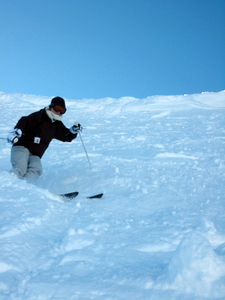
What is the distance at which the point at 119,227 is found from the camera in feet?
7.31

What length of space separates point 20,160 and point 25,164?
0.35 feet

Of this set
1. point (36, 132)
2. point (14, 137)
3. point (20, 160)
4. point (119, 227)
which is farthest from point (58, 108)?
point (119, 227)

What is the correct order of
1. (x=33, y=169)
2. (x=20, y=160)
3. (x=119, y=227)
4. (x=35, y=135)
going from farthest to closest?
(x=35, y=135)
(x=33, y=169)
(x=20, y=160)
(x=119, y=227)

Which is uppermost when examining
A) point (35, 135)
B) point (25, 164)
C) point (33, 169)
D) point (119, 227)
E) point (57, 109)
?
point (57, 109)

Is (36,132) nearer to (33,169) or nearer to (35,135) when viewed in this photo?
(35,135)

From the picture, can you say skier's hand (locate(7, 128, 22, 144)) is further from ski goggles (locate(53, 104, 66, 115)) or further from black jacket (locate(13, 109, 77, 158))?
ski goggles (locate(53, 104, 66, 115))

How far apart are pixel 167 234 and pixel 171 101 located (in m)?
12.1

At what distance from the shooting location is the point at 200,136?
277 inches

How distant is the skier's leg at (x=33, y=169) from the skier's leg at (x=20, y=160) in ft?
0.27

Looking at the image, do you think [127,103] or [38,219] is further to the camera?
[127,103]

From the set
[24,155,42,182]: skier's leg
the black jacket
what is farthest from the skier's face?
[24,155,42,182]: skier's leg

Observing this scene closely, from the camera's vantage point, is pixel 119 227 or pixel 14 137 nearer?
pixel 119 227

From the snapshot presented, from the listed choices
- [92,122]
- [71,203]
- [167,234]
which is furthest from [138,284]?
[92,122]

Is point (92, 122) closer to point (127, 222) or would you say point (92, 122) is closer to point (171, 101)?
point (171, 101)
